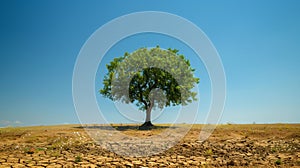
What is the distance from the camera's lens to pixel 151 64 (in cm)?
3023

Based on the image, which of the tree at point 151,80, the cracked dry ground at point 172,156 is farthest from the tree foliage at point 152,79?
the cracked dry ground at point 172,156

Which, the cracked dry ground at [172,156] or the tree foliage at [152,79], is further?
the tree foliage at [152,79]

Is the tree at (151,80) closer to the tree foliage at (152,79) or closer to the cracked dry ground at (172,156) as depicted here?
the tree foliage at (152,79)

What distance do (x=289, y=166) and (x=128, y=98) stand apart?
23514 mm

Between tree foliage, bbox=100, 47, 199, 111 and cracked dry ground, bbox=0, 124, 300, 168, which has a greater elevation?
tree foliage, bbox=100, 47, 199, 111

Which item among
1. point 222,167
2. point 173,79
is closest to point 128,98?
point 173,79

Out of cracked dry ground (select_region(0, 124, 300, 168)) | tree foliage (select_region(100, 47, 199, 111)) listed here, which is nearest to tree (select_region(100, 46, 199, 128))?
tree foliage (select_region(100, 47, 199, 111))

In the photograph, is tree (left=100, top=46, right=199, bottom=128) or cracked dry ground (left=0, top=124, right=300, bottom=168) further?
tree (left=100, top=46, right=199, bottom=128)

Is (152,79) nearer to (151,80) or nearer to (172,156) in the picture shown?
(151,80)

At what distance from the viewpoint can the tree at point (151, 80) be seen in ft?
99.0

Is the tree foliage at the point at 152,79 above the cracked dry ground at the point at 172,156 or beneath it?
above

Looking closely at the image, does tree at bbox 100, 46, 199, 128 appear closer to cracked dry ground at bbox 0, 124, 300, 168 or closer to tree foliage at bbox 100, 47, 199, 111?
tree foliage at bbox 100, 47, 199, 111

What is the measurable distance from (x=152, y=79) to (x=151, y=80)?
0.19 m

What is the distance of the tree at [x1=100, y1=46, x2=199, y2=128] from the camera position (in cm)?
3017
